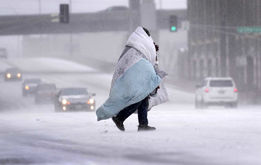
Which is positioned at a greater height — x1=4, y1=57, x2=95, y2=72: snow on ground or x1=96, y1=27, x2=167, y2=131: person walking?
x1=96, y1=27, x2=167, y2=131: person walking

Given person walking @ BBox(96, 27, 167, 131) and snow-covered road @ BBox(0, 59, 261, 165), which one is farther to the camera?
person walking @ BBox(96, 27, 167, 131)

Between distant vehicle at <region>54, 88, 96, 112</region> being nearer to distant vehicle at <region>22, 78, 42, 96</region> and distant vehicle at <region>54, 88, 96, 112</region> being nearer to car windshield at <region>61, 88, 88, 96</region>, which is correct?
car windshield at <region>61, 88, 88, 96</region>

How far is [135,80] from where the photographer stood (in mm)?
11617

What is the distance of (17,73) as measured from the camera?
273 feet

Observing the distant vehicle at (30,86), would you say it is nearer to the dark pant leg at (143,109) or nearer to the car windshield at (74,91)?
the car windshield at (74,91)

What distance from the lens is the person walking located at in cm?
1161

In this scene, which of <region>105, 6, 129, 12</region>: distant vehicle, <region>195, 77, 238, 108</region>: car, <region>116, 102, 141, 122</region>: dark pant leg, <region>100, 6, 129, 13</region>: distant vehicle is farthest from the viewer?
<region>105, 6, 129, 12</region>: distant vehicle

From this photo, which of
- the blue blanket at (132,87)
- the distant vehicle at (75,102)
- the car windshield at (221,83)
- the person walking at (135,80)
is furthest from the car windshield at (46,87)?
the blue blanket at (132,87)

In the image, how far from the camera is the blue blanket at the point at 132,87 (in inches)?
456

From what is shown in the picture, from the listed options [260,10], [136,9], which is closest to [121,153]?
[260,10]

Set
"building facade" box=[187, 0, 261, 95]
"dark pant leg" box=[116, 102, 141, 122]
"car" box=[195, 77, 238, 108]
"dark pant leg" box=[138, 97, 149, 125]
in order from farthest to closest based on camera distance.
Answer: "building facade" box=[187, 0, 261, 95], "car" box=[195, 77, 238, 108], "dark pant leg" box=[138, 97, 149, 125], "dark pant leg" box=[116, 102, 141, 122]

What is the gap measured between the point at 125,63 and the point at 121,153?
3554 millimetres

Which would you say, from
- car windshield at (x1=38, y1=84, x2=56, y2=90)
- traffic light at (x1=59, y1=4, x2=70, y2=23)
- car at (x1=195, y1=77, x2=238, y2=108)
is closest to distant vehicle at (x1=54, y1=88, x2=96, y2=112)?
car at (x1=195, y1=77, x2=238, y2=108)

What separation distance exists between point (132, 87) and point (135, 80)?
4.9 inches
